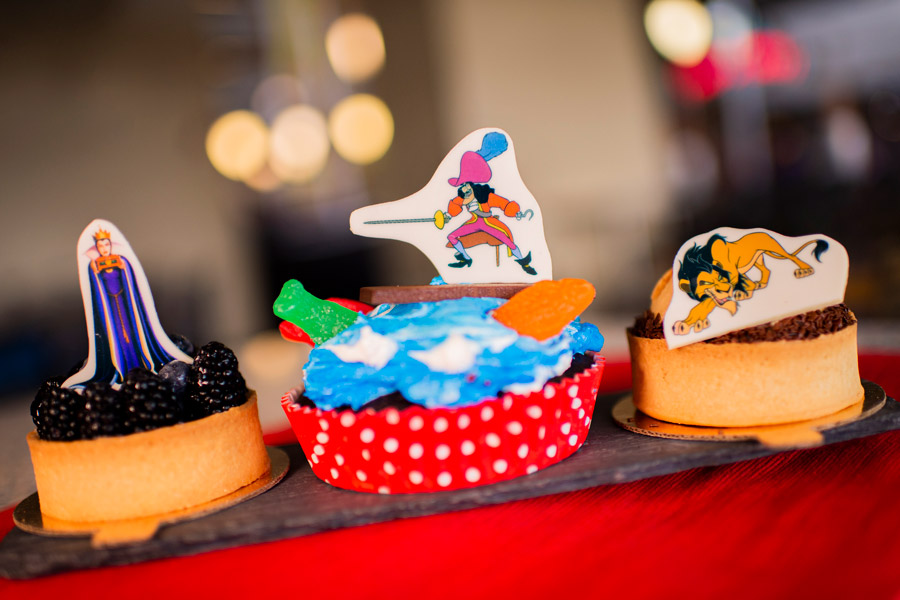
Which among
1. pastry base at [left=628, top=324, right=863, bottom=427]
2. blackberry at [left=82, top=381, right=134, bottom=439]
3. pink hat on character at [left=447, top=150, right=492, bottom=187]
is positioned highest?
pink hat on character at [left=447, top=150, right=492, bottom=187]

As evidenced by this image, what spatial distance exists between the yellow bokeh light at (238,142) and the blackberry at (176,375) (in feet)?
18.6

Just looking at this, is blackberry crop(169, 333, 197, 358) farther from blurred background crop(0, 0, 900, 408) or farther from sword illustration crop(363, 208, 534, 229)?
blurred background crop(0, 0, 900, 408)

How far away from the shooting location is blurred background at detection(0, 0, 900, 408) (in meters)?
4.92

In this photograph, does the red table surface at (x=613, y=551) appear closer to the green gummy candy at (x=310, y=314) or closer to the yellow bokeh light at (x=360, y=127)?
the green gummy candy at (x=310, y=314)

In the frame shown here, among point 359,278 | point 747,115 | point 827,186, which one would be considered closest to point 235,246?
point 359,278

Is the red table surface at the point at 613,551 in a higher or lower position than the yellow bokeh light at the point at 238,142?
lower

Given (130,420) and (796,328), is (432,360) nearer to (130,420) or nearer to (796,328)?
(130,420)

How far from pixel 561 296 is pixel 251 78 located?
742 cm

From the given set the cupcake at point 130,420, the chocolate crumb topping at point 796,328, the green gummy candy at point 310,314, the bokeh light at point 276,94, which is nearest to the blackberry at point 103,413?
the cupcake at point 130,420

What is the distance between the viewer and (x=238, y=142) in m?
6.57

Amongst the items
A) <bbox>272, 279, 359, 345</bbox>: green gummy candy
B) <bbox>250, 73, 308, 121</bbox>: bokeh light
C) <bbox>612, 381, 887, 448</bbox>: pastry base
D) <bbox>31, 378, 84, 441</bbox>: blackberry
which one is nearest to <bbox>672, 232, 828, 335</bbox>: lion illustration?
<bbox>612, 381, 887, 448</bbox>: pastry base

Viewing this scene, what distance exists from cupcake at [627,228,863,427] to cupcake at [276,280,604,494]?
0.22 meters

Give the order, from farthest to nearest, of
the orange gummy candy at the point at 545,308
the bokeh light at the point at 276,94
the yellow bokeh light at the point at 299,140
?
1. the bokeh light at the point at 276,94
2. the yellow bokeh light at the point at 299,140
3. the orange gummy candy at the point at 545,308

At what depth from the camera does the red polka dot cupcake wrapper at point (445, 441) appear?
1179mm
